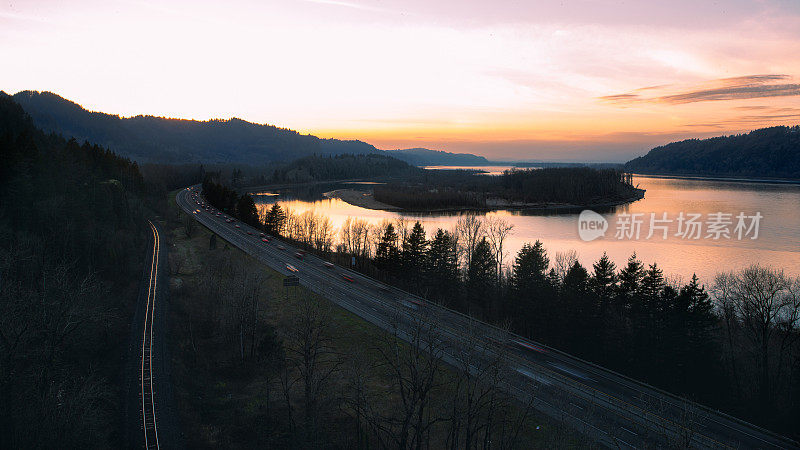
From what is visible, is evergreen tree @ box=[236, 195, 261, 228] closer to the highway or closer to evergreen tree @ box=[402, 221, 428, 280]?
evergreen tree @ box=[402, 221, 428, 280]

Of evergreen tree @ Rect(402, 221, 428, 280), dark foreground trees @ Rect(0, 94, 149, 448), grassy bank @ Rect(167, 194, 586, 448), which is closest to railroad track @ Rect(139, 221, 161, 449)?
dark foreground trees @ Rect(0, 94, 149, 448)

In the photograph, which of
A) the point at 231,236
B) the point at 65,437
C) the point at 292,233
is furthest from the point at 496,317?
the point at 292,233

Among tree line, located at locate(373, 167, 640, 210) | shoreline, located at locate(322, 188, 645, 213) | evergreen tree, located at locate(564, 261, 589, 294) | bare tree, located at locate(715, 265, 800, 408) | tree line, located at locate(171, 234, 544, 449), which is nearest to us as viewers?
tree line, located at locate(171, 234, 544, 449)

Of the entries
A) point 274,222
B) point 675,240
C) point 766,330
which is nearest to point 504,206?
point 675,240

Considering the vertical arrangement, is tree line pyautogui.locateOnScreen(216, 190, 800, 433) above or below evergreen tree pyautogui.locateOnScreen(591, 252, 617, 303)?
below

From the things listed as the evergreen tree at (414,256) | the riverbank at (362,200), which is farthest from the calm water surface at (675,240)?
the evergreen tree at (414,256)

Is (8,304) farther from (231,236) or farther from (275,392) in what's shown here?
(231,236)

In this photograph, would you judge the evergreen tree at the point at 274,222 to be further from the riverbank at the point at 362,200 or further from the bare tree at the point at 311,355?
the riverbank at the point at 362,200

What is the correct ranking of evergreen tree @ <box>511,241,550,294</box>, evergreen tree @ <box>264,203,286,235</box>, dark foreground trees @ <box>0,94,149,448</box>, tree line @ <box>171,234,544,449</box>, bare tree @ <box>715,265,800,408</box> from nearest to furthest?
1. dark foreground trees @ <box>0,94,149,448</box>
2. tree line @ <box>171,234,544,449</box>
3. bare tree @ <box>715,265,800,408</box>
4. evergreen tree @ <box>511,241,550,294</box>
5. evergreen tree @ <box>264,203,286,235</box>
